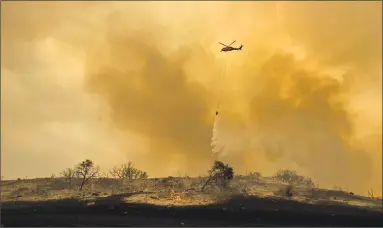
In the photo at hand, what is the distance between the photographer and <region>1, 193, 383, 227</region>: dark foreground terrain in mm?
65875

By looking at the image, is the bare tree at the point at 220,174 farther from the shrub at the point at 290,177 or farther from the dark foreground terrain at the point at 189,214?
the shrub at the point at 290,177

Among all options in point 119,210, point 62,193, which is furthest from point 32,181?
point 119,210

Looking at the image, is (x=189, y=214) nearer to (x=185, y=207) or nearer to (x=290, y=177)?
(x=185, y=207)

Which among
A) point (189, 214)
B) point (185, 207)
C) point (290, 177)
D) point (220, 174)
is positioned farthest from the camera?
point (290, 177)

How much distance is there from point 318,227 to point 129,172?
60493 millimetres

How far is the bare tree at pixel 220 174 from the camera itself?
296ft

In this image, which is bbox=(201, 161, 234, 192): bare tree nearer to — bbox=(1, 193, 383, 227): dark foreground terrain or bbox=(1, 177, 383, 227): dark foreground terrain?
bbox=(1, 177, 383, 227): dark foreground terrain

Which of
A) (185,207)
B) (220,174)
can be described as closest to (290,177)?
(220,174)

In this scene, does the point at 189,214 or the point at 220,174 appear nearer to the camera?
the point at 189,214

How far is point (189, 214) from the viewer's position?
70250 millimetres

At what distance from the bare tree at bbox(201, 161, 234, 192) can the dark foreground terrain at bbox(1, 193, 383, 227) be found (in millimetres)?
13243

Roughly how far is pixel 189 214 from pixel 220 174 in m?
21.6

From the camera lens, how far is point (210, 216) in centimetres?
6906

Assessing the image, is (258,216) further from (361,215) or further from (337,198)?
(337,198)
